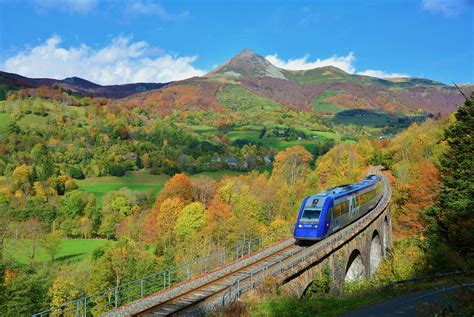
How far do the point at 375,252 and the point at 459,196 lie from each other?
12.4 m

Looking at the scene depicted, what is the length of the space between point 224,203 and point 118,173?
5874cm

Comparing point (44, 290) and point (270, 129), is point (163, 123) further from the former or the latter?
point (44, 290)

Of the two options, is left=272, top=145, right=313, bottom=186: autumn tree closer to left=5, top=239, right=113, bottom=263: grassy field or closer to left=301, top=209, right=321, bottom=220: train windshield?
left=5, top=239, right=113, bottom=263: grassy field

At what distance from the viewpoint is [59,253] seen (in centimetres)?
7188

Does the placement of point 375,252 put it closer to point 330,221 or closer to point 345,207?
point 345,207

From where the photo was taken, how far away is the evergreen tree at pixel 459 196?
2978cm

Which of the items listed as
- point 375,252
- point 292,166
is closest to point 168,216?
point 292,166

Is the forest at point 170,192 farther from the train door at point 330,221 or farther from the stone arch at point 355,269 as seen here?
the train door at point 330,221

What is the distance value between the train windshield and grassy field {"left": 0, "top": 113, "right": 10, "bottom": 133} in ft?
457

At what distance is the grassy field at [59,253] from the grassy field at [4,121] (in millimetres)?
78391

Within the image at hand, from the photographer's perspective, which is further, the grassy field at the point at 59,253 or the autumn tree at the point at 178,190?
the autumn tree at the point at 178,190

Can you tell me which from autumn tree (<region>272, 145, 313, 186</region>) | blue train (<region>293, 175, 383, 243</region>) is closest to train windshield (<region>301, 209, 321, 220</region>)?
blue train (<region>293, 175, 383, 243</region>)

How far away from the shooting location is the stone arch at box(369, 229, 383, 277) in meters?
38.8

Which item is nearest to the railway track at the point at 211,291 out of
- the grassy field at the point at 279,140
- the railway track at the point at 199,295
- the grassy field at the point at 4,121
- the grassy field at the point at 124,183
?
the railway track at the point at 199,295
